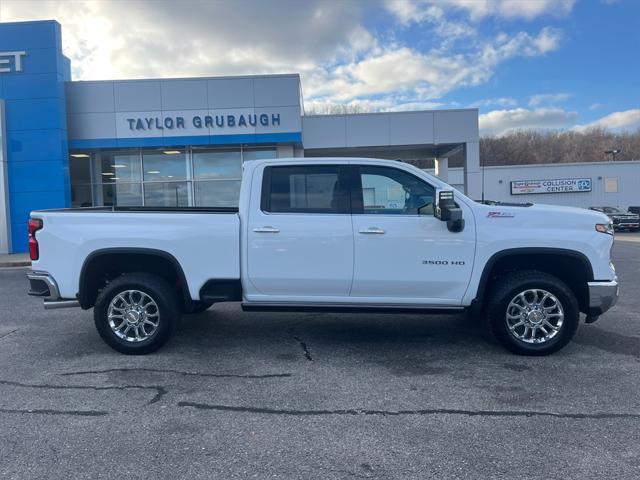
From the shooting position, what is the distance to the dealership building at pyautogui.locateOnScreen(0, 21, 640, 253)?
18.0 meters

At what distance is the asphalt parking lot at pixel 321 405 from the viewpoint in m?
3.33

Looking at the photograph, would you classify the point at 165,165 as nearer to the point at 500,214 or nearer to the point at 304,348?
the point at 304,348

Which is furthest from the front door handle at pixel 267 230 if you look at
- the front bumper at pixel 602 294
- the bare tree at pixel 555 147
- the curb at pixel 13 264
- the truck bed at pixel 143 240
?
the bare tree at pixel 555 147

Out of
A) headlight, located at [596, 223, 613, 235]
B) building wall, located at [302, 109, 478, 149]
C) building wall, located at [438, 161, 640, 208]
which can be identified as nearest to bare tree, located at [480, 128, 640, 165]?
building wall, located at [438, 161, 640, 208]

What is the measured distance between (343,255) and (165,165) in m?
15.8

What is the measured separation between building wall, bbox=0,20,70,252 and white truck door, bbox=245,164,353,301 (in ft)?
50.4

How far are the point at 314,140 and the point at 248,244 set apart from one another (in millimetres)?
14595

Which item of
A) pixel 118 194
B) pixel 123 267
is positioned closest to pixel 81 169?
pixel 118 194

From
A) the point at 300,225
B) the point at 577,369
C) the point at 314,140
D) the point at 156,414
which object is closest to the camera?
the point at 156,414

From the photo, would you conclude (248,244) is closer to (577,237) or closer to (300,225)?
(300,225)

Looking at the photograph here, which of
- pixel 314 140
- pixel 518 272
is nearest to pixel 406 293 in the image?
pixel 518 272

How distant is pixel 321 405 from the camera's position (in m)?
4.22

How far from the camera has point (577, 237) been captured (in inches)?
205

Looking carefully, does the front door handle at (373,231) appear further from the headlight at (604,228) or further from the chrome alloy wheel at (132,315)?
the chrome alloy wheel at (132,315)
